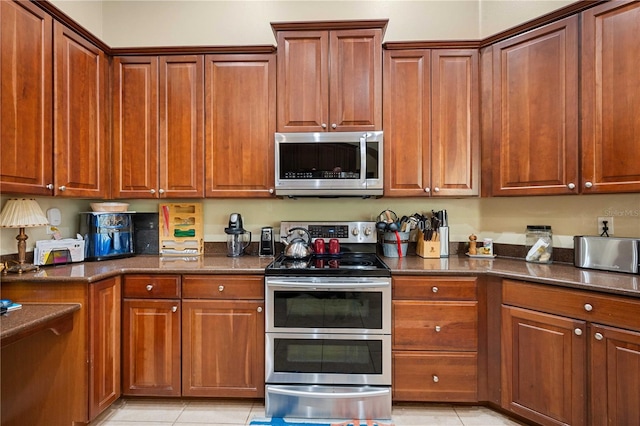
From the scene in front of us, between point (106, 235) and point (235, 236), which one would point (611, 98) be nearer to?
point (235, 236)

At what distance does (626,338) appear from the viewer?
4.77ft

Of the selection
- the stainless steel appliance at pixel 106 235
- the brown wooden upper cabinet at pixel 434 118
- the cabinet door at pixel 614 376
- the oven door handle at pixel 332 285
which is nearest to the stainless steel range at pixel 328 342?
the oven door handle at pixel 332 285

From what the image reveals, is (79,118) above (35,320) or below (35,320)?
above

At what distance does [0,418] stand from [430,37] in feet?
11.9

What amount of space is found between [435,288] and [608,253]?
0.98 meters

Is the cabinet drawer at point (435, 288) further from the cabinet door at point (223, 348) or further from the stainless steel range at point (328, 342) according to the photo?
the cabinet door at point (223, 348)

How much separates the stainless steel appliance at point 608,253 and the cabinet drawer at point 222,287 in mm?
1933

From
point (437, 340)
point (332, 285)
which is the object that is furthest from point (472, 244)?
point (332, 285)

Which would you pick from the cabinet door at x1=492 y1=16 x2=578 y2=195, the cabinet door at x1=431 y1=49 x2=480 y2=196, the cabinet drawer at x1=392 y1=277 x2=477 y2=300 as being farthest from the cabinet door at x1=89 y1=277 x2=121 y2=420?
the cabinet door at x1=492 y1=16 x2=578 y2=195

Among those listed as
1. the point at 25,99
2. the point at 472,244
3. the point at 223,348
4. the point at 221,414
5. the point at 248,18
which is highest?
the point at 248,18

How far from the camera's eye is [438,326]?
1.93 meters

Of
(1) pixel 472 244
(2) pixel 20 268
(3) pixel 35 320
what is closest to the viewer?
(3) pixel 35 320

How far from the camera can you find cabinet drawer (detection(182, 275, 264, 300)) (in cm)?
196

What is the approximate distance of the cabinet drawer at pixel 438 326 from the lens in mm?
1926
